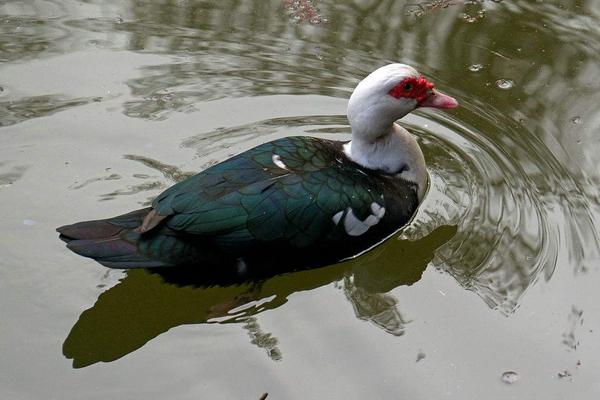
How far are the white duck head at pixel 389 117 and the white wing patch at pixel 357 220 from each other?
36 cm

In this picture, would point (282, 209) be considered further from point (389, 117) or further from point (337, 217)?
point (389, 117)

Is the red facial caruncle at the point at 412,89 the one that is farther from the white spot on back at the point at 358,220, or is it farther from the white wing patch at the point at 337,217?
the white wing patch at the point at 337,217

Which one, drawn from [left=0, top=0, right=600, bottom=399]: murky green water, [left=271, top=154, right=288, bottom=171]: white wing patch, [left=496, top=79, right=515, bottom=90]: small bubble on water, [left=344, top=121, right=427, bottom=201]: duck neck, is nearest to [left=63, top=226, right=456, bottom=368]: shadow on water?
[left=0, top=0, right=600, bottom=399]: murky green water

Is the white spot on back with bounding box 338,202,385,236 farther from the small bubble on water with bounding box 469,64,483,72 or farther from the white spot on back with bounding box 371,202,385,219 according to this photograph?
the small bubble on water with bounding box 469,64,483,72

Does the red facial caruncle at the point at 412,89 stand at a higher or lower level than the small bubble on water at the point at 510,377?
higher

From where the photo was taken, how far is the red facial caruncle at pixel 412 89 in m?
5.16

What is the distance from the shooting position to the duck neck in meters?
5.29

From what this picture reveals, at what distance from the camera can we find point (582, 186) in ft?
18.4

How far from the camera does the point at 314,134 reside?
605cm

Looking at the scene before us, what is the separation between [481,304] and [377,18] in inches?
114

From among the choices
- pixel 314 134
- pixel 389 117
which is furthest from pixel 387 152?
pixel 314 134

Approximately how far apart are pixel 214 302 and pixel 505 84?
8.87ft

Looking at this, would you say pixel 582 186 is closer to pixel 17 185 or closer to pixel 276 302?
pixel 276 302

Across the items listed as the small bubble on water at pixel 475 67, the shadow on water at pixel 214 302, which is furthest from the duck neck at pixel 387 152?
the small bubble on water at pixel 475 67
